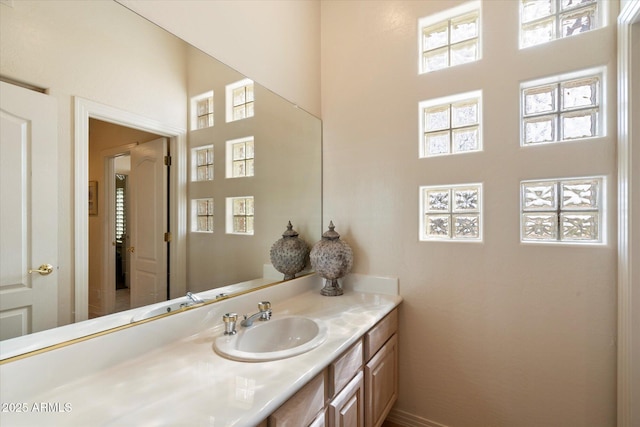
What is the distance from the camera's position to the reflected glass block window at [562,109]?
141 cm

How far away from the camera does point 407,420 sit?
70.7 inches

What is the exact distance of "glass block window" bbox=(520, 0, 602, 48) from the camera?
1.43 meters

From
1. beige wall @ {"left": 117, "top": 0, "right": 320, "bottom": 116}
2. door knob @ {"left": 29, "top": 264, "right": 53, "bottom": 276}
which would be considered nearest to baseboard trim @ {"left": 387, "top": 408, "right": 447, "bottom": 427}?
door knob @ {"left": 29, "top": 264, "right": 53, "bottom": 276}

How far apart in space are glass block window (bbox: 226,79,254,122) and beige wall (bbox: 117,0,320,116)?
0.29 feet

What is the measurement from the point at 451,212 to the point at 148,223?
1.57 m

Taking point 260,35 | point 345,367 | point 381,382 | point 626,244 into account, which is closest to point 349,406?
point 345,367

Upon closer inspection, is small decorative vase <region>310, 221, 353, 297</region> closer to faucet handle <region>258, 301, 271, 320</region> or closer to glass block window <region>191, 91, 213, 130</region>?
faucet handle <region>258, 301, 271, 320</region>

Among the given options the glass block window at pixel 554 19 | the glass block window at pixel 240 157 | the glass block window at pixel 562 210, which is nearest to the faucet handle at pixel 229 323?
the glass block window at pixel 240 157

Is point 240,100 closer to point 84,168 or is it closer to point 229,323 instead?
point 84,168

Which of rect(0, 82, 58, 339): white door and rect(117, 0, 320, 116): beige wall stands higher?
rect(117, 0, 320, 116): beige wall

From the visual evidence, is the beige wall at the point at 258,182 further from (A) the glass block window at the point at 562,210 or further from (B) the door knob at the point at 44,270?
(A) the glass block window at the point at 562,210

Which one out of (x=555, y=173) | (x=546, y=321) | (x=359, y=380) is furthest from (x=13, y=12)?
(x=546, y=321)

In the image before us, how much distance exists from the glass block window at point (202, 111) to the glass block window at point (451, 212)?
49.1 inches

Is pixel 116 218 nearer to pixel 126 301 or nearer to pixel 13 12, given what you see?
pixel 126 301
